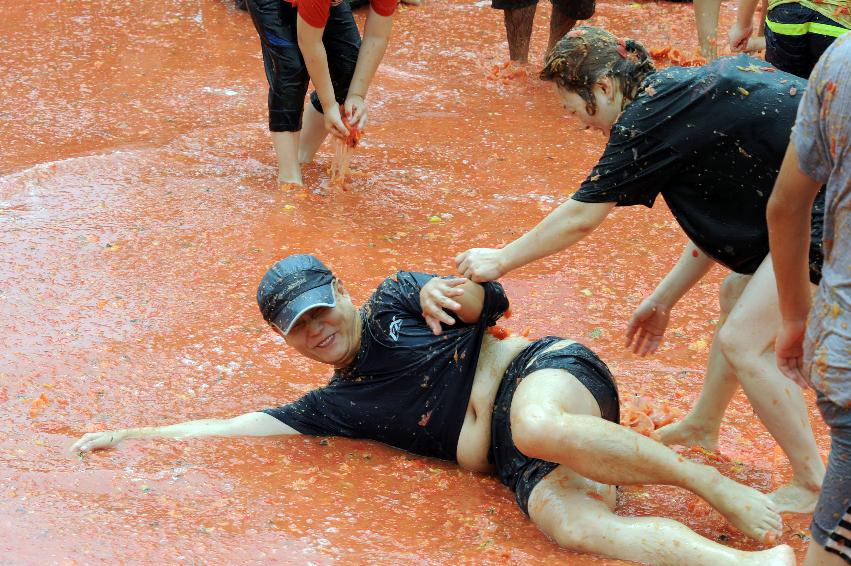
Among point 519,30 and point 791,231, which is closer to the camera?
point 791,231

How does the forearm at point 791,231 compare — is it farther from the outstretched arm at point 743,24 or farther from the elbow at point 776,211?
the outstretched arm at point 743,24

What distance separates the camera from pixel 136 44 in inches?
316

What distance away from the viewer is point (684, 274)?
10.9ft

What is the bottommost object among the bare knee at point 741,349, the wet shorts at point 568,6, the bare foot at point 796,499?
the bare foot at point 796,499

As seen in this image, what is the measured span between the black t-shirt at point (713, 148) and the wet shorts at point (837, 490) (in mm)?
973

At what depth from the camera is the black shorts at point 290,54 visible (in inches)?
212

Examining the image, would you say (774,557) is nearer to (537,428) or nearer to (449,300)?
(537,428)

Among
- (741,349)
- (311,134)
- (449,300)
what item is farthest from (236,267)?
(741,349)

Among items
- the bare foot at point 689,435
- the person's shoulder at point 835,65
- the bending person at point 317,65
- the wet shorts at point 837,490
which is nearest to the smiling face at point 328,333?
the bare foot at point 689,435

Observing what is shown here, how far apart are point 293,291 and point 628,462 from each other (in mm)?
1092

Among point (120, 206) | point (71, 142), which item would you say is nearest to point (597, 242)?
point (120, 206)

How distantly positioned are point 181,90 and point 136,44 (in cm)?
115

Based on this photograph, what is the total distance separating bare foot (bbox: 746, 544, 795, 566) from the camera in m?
2.46

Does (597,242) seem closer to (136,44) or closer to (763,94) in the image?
(763,94)
